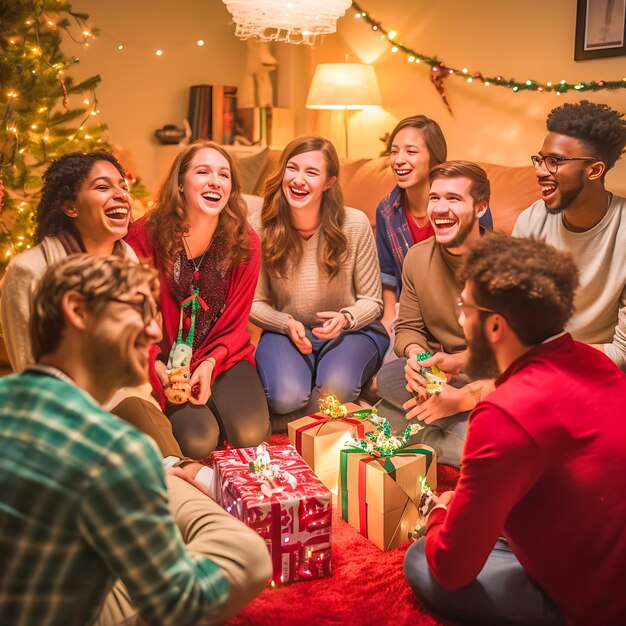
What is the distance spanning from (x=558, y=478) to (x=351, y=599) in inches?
28.4

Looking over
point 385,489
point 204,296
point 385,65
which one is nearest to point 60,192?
point 204,296

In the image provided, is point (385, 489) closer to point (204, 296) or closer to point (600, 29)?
point (204, 296)

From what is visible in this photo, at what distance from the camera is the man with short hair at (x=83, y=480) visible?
102cm

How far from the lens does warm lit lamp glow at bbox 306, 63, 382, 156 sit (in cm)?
436

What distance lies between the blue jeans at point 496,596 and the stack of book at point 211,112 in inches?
154

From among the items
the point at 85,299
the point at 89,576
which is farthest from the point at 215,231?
the point at 89,576

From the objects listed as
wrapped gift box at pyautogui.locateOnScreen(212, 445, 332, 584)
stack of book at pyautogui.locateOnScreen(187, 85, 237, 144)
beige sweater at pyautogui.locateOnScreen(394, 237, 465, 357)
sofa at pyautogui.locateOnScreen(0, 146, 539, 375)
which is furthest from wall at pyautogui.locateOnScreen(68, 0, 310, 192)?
wrapped gift box at pyautogui.locateOnScreen(212, 445, 332, 584)

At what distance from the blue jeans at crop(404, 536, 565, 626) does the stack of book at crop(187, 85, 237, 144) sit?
12.8 feet

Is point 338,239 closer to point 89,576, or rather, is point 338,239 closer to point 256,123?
point 89,576

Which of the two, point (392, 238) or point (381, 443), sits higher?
point (392, 238)

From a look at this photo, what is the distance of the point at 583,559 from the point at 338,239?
1.78 metres

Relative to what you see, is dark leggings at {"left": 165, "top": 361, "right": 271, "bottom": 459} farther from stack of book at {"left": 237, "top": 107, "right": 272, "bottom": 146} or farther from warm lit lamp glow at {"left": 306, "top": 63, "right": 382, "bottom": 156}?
stack of book at {"left": 237, "top": 107, "right": 272, "bottom": 146}

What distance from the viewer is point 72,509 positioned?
1.02 meters

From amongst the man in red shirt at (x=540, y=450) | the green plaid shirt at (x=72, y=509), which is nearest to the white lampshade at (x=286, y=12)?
the man in red shirt at (x=540, y=450)
